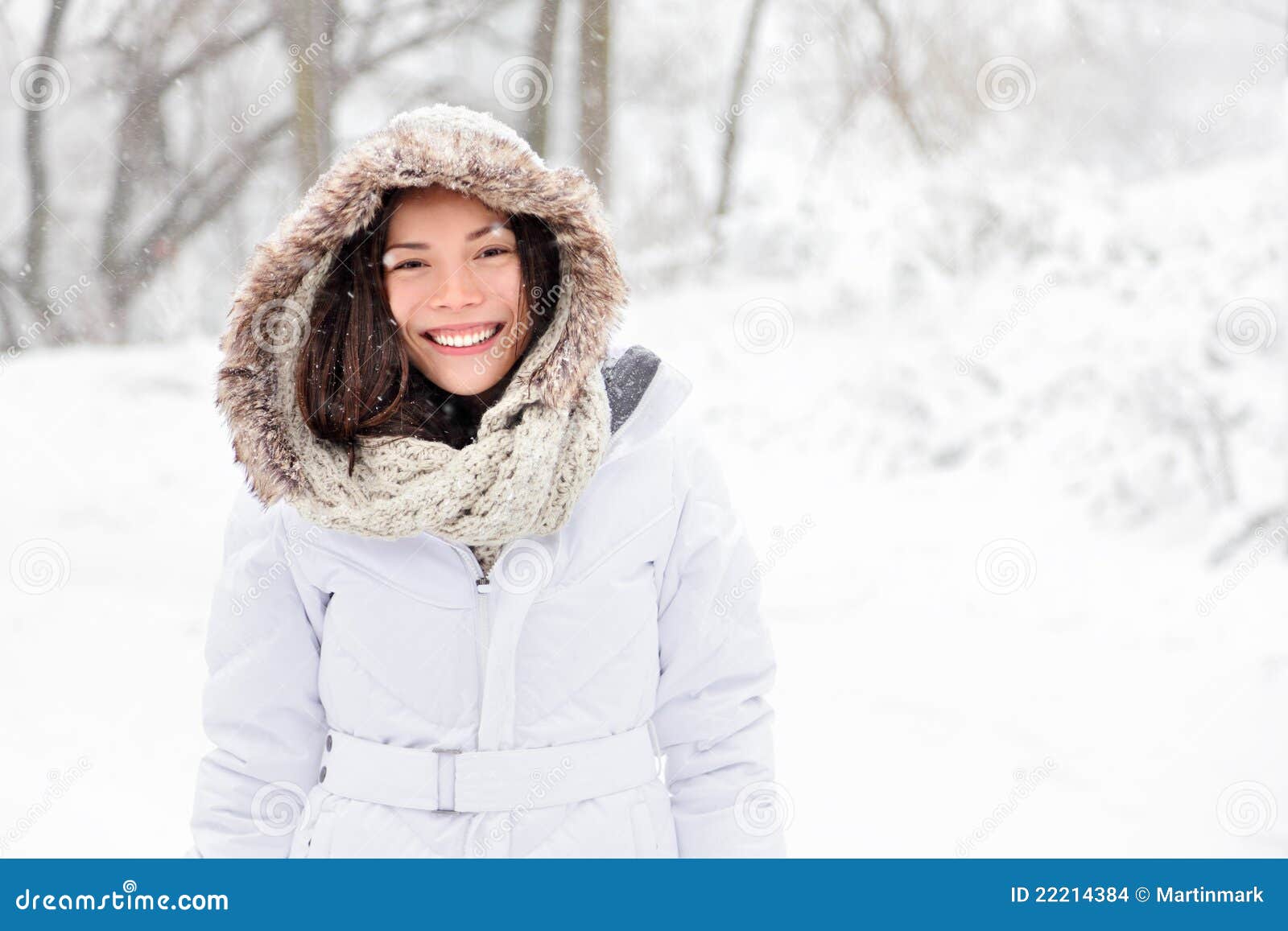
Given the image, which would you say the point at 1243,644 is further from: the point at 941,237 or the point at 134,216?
the point at 134,216

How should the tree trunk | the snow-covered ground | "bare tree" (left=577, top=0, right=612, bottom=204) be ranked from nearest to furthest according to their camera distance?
the snow-covered ground → "bare tree" (left=577, top=0, right=612, bottom=204) → the tree trunk

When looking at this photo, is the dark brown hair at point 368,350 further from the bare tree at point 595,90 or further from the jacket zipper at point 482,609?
the bare tree at point 595,90

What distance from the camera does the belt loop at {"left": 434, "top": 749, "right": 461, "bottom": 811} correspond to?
148cm

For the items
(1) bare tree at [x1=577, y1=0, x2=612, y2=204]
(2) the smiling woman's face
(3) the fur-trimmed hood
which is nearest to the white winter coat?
(3) the fur-trimmed hood

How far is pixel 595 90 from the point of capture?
4.62 metres

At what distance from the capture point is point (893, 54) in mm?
8625

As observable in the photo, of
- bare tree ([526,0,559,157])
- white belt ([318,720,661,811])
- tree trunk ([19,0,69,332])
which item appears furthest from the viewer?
tree trunk ([19,0,69,332])

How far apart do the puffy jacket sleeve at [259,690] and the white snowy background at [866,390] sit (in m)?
1.67

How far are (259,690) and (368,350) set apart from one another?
1.63 ft

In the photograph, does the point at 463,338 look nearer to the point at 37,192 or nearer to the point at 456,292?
the point at 456,292

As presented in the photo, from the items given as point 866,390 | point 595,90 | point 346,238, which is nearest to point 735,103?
point 866,390

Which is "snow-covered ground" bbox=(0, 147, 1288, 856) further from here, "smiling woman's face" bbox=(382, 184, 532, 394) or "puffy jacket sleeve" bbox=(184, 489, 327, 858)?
"smiling woman's face" bbox=(382, 184, 532, 394)
